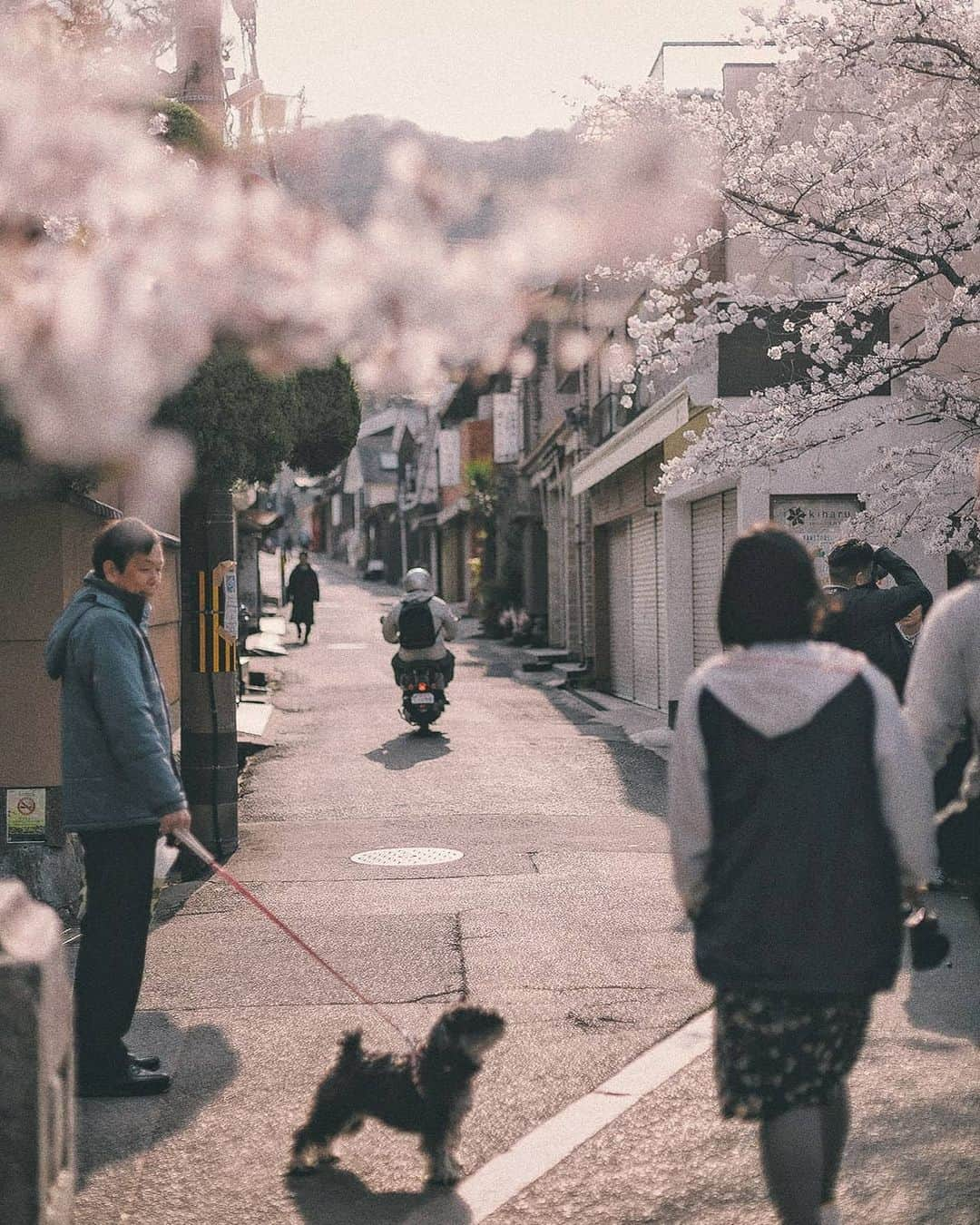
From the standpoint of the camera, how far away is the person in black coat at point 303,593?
3042 cm

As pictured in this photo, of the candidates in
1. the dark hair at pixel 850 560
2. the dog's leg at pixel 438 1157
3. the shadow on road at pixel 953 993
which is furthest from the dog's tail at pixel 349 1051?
the dark hair at pixel 850 560

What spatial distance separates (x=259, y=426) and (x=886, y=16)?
6.60 meters

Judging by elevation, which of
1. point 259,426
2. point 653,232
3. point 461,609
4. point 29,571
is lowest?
point 461,609

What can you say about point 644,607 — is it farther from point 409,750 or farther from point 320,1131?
point 320,1131

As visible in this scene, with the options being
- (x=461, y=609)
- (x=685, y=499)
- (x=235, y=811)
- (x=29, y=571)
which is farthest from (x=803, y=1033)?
(x=461, y=609)

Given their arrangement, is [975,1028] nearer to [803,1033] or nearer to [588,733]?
[803,1033]

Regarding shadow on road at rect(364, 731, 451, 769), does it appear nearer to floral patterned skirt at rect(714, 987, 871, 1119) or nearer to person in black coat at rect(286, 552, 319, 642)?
floral patterned skirt at rect(714, 987, 871, 1119)

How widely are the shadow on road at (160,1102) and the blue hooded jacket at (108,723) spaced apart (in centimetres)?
92

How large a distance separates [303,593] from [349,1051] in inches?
1056

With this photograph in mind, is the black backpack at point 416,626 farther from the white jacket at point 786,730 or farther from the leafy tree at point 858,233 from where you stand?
the white jacket at point 786,730

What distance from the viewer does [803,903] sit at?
2.94 meters

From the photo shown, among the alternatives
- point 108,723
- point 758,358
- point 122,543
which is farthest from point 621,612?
point 108,723

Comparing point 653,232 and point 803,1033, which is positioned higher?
point 653,232

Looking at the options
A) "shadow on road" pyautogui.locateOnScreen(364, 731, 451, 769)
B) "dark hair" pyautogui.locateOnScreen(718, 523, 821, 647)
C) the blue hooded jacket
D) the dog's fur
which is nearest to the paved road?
the dog's fur
